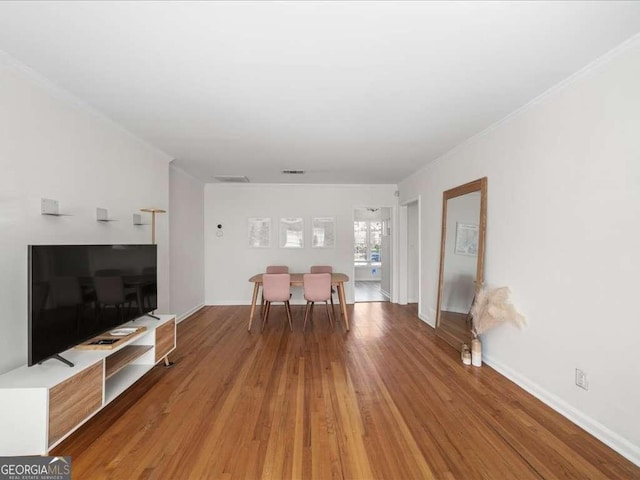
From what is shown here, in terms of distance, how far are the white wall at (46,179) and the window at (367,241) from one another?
23.3 ft

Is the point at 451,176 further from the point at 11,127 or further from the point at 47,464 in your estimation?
the point at 47,464

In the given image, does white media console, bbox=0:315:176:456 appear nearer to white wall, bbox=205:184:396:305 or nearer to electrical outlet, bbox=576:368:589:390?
electrical outlet, bbox=576:368:589:390

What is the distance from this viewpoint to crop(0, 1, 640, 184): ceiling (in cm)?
136

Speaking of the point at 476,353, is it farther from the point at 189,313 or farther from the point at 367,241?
the point at 367,241

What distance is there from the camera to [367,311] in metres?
4.99

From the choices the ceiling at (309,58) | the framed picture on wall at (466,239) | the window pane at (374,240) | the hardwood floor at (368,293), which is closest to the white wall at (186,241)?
the ceiling at (309,58)

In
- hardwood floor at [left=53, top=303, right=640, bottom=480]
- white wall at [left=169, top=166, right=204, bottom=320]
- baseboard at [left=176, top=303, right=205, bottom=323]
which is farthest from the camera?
baseboard at [left=176, top=303, right=205, bottom=323]

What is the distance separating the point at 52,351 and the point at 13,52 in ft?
6.11

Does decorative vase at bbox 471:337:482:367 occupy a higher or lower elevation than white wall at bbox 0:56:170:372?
lower

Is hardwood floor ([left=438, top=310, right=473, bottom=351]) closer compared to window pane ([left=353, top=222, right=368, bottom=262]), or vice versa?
hardwood floor ([left=438, top=310, right=473, bottom=351])

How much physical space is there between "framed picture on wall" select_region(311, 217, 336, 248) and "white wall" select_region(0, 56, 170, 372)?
128 inches

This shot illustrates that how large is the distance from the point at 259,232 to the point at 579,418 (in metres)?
4.95

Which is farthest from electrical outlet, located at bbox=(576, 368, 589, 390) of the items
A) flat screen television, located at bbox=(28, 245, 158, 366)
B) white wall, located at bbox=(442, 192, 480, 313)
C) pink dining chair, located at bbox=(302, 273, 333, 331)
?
flat screen television, located at bbox=(28, 245, 158, 366)

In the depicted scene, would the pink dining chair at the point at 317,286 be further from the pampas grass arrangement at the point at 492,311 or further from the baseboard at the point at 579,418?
the baseboard at the point at 579,418
